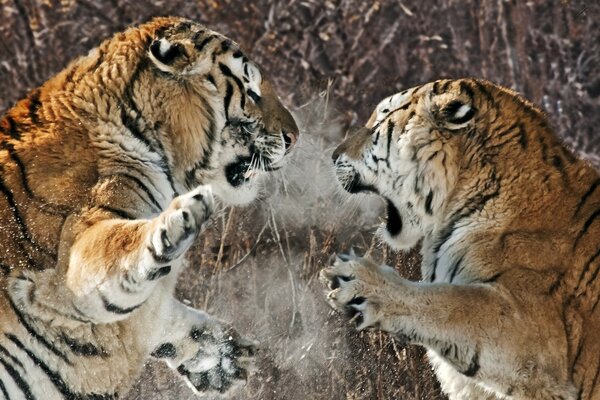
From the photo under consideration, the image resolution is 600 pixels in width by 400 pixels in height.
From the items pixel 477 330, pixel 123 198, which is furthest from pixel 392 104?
pixel 123 198

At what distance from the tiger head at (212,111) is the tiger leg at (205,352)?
0.50 metres

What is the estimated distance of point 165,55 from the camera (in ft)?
16.9

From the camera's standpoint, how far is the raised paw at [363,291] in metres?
5.00

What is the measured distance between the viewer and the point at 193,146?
523 centimetres

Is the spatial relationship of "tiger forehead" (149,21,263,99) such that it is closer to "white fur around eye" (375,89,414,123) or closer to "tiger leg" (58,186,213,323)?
"white fur around eye" (375,89,414,123)

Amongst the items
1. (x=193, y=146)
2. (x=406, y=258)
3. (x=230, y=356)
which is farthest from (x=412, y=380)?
(x=193, y=146)

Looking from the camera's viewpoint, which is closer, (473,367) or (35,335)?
(35,335)

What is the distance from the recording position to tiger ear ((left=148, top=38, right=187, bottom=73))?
515cm

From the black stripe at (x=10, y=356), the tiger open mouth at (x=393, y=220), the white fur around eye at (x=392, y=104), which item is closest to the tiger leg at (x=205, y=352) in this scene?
the black stripe at (x=10, y=356)

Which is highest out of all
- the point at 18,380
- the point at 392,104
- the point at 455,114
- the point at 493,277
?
the point at 455,114

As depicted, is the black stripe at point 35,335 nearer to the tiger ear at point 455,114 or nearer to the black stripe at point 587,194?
the tiger ear at point 455,114

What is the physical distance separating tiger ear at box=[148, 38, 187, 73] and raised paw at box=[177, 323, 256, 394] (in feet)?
3.29

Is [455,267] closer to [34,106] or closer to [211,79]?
[211,79]

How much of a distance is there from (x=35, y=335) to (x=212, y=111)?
109 cm
